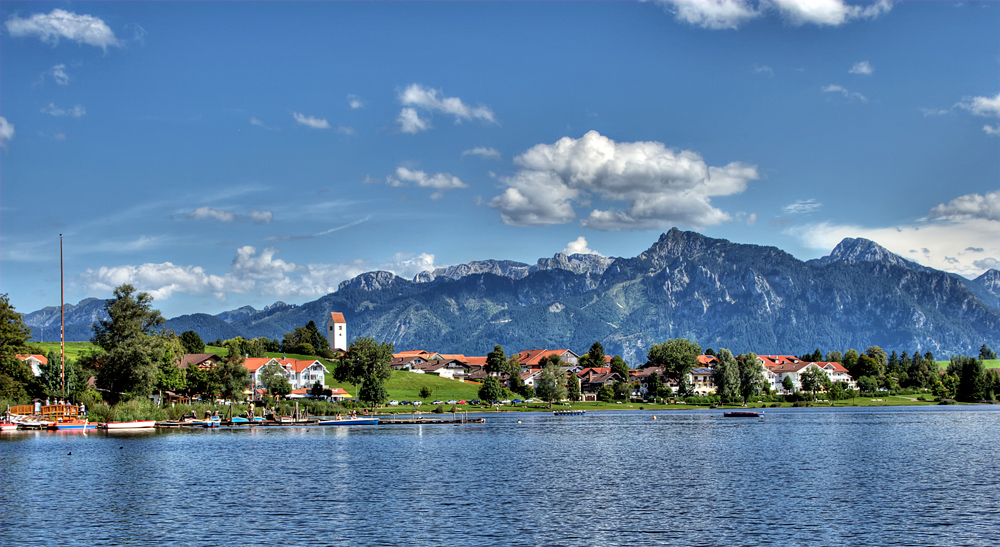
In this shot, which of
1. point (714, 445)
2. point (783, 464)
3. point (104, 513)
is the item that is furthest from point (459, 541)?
point (714, 445)

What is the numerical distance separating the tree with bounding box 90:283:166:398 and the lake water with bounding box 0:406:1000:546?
2086cm

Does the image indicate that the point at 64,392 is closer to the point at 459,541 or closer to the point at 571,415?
the point at 571,415

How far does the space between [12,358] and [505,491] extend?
325ft

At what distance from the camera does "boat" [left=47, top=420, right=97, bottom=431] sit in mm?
115188

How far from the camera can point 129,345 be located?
124 metres

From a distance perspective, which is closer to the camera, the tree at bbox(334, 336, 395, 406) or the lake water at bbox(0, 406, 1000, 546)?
the lake water at bbox(0, 406, 1000, 546)

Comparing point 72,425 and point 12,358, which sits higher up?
point 12,358

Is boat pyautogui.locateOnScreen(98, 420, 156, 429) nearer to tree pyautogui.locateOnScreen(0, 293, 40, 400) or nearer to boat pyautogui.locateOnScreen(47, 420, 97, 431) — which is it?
boat pyautogui.locateOnScreen(47, 420, 97, 431)

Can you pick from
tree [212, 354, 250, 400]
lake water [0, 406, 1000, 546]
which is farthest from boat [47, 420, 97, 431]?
tree [212, 354, 250, 400]

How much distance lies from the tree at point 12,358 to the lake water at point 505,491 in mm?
25994

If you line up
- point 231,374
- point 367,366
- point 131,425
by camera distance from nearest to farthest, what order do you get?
point 131,425 → point 231,374 → point 367,366

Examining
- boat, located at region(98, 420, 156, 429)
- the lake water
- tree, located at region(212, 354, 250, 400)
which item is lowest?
the lake water

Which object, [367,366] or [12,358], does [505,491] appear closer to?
[12,358]

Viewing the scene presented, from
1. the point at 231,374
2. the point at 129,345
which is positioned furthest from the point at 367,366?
the point at 129,345
